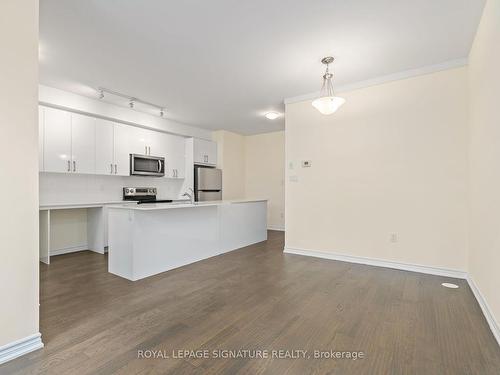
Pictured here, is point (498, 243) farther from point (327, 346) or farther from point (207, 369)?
point (207, 369)

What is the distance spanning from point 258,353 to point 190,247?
2251mm

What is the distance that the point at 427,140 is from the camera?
10.8ft

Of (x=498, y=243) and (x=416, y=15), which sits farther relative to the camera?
(x=416, y=15)

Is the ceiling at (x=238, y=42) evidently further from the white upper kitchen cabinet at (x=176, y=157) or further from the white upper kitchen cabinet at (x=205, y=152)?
the white upper kitchen cabinet at (x=205, y=152)

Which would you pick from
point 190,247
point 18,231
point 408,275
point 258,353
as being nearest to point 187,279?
point 190,247

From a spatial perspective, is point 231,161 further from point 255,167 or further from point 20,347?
point 20,347

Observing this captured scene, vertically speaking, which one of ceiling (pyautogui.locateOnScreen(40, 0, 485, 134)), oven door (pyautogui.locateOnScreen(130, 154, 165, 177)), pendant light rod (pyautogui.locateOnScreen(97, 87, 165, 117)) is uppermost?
ceiling (pyautogui.locateOnScreen(40, 0, 485, 134))

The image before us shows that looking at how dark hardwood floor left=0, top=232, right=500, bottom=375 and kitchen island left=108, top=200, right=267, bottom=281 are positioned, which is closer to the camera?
dark hardwood floor left=0, top=232, right=500, bottom=375

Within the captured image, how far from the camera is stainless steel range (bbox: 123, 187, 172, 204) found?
5.10m

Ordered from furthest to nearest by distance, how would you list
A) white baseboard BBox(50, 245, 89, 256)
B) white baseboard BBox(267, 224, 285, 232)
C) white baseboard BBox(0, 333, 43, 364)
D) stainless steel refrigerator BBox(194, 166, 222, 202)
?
white baseboard BBox(267, 224, 285, 232) → stainless steel refrigerator BBox(194, 166, 222, 202) → white baseboard BBox(50, 245, 89, 256) → white baseboard BBox(0, 333, 43, 364)

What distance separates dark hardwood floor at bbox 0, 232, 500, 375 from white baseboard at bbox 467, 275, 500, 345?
0.05 m

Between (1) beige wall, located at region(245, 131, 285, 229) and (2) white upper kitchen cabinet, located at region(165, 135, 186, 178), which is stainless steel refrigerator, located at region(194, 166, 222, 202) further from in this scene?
(1) beige wall, located at region(245, 131, 285, 229)

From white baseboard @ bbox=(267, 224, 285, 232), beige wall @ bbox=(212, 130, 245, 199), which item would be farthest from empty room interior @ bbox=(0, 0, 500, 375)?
white baseboard @ bbox=(267, 224, 285, 232)

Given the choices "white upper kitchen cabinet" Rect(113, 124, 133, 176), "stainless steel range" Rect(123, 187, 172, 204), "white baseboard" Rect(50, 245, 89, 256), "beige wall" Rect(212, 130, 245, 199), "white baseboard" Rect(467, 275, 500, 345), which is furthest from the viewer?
"beige wall" Rect(212, 130, 245, 199)
